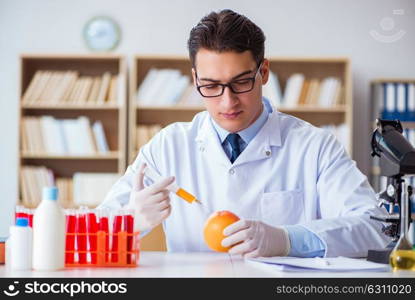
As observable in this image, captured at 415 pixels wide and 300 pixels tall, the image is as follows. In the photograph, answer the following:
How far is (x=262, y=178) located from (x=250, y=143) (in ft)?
0.38

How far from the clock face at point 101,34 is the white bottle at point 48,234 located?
3778 mm

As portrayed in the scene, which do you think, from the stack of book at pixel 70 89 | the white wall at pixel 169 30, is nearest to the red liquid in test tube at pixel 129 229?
the stack of book at pixel 70 89

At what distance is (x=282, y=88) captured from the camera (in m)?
4.93

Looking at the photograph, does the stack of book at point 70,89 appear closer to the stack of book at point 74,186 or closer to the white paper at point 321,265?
the stack of book at point 74,186

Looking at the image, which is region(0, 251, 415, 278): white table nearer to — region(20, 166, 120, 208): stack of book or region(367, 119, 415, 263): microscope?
region(367, 119, 415, 263): microscope

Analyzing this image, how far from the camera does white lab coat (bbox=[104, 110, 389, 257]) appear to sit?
2.03 m

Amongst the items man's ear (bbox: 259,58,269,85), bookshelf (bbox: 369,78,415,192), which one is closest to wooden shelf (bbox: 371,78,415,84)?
bookshelf (bbox: 369,78,415,192)

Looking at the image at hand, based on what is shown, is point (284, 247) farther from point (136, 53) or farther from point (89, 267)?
point (136, 53)

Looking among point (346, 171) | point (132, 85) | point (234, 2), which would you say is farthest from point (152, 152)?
point (234, 2)

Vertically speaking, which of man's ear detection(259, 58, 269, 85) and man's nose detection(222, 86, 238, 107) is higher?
man's ear detection(259, 58, 269, 85)

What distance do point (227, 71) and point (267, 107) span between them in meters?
0.36

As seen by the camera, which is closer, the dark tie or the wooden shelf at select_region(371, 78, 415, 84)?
the dark tie

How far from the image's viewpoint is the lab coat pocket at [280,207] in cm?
205

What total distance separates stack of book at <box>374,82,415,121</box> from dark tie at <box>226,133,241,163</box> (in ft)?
9.42
